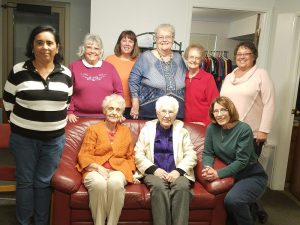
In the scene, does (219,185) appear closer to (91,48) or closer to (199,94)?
(199,94)

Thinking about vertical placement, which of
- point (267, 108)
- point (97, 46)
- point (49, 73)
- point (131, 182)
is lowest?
point (131, 182)

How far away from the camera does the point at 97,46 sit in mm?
2635

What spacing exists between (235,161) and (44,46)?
5.02 feet

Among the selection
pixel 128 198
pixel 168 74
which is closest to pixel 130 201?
pixel 128 198

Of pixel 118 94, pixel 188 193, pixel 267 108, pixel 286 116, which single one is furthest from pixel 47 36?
pixel 286 116

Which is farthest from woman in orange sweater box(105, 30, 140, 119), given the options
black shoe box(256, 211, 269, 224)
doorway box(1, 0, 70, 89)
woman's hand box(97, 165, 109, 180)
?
doorway box(1, 0, 70, 89)

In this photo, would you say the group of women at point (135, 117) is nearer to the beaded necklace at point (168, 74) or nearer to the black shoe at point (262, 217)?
the beaded necklace at point (168, 74)

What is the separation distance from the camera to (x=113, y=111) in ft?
8.01

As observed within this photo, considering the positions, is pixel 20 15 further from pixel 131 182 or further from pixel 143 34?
pixel 131 182

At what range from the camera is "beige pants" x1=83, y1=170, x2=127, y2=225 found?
2162mm

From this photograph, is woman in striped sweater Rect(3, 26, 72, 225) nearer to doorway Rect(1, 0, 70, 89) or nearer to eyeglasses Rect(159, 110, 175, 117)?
eyeglasses Rect(159, 110, 175, 117)

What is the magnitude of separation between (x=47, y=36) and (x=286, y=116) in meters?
2.53

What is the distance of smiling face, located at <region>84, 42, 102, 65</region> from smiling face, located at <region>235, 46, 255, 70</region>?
→ 117 centimetres

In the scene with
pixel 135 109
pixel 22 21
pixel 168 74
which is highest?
pixel 22 21
